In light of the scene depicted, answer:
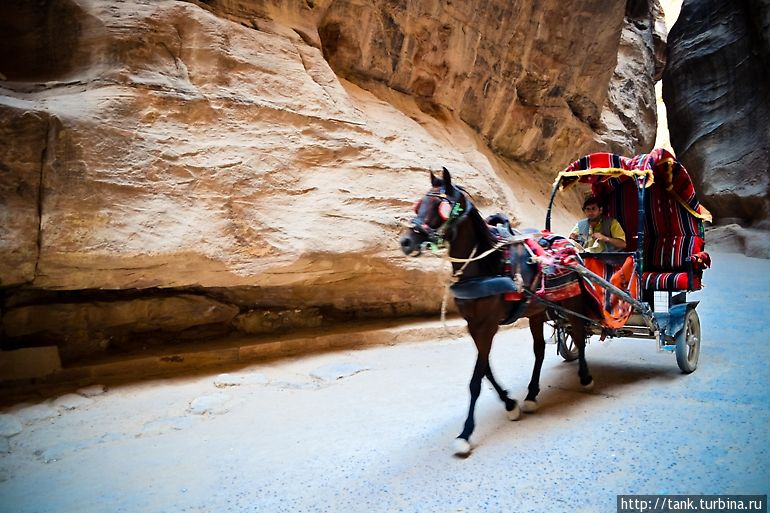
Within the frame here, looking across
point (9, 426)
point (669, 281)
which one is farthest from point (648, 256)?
point (9, 426)

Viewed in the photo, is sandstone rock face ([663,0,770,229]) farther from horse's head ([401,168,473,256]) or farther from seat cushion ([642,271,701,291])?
horse's head ([401,168,473,256])

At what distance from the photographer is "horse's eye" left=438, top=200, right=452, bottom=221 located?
3.27m

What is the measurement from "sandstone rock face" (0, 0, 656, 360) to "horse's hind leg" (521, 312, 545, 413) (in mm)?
2418

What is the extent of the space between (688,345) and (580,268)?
1.61 metres

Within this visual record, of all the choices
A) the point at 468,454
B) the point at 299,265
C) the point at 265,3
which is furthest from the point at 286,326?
the point at 265,3

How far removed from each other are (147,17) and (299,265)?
3.36 metres

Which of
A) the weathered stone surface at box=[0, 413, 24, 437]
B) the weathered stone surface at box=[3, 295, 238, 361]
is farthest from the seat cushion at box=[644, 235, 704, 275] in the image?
the weathered stone surface at box=[0, 413, 24, 437]

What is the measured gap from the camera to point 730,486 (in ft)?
8.39

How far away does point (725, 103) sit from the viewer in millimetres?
19000

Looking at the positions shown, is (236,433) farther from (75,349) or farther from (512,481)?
(75,349)

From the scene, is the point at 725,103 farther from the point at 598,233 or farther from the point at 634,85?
the point at 598,233

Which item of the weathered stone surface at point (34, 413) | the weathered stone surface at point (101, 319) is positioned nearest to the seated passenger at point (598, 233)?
the weathered stone surface at point (101, 319)

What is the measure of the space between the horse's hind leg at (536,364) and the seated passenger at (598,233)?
1216 millimetres

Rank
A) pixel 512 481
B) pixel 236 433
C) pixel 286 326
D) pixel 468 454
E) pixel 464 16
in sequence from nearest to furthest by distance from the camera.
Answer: pixel 512 481, pixel 468 454, pixel 236 433, pixel 286 326, pixel 464 16
